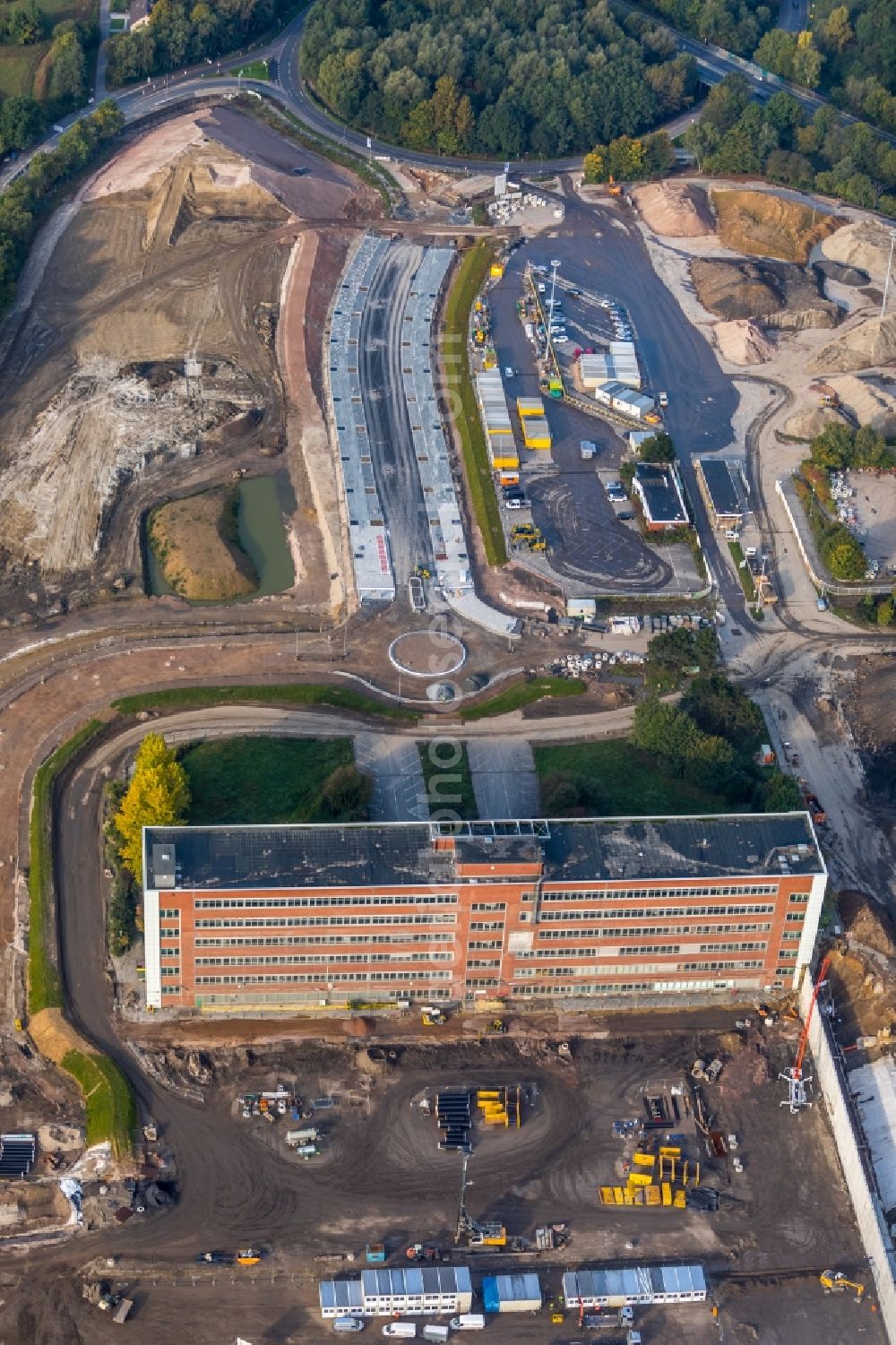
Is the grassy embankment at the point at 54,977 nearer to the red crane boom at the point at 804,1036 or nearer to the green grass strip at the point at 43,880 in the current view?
the green grass strip at the point at 43,880

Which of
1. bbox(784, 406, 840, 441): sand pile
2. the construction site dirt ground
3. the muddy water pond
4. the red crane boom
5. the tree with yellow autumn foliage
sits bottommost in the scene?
the construction site dirt ground

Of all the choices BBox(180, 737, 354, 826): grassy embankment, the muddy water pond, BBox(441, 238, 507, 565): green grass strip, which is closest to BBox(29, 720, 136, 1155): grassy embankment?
BBox(180, 737, 354, 826): grassy embankment

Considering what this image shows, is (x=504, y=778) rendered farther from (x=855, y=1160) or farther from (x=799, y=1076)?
(x=855, y=1160)

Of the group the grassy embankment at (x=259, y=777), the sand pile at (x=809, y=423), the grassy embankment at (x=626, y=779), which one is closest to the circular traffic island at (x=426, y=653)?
the grassy embankment at (x=259, y=777)

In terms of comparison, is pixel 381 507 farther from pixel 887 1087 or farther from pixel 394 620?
pixel 887 1087

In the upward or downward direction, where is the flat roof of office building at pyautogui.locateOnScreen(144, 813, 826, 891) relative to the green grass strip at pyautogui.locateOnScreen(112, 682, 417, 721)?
downward

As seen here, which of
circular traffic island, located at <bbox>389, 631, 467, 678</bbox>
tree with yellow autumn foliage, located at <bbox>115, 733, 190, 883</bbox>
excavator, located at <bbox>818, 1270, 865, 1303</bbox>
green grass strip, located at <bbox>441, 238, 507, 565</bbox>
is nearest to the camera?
excavator, located at <bbox>818, 1270, 865, 1303</bbox>

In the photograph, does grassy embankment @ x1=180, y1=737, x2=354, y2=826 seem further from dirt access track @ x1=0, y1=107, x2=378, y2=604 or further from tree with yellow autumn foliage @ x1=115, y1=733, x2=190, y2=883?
dirt access track @ x1=0, y1=107, x2=378, y2=604
